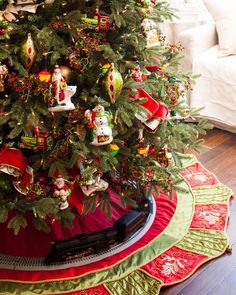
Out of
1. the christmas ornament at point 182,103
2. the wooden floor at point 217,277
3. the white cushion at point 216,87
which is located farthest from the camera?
the white cushion at point 216,87

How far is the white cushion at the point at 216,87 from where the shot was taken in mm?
2623

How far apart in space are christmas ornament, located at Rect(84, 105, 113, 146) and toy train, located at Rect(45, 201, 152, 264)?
47cm

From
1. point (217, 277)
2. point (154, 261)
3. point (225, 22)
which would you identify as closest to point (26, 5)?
point (154, 261)

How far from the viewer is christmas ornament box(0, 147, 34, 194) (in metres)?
1.45

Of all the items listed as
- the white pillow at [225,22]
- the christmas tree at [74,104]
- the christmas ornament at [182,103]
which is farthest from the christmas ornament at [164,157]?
the white pillow at [225,22]

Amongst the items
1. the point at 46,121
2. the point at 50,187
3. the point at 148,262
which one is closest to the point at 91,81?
the point at 46,121

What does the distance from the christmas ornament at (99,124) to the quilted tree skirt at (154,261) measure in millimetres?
520

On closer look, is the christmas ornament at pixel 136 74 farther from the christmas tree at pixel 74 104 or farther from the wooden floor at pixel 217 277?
the wooden floor at pixel 217 277

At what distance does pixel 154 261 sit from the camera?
1707 millimetres

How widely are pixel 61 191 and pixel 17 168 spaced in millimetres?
198

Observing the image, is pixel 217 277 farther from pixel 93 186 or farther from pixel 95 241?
pixel 93 186

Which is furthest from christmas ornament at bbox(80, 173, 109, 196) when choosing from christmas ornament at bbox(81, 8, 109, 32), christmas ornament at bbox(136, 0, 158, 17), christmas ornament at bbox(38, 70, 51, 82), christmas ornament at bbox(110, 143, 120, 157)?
christmas ornament at bbox(136, 0, 158, 17)

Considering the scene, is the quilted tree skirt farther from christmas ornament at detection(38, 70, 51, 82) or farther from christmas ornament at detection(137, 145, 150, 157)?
christmas ornament at detection(38, 70, 51, 82)

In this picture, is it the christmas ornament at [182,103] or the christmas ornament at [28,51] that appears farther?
the christmas ornament at [182,103]
